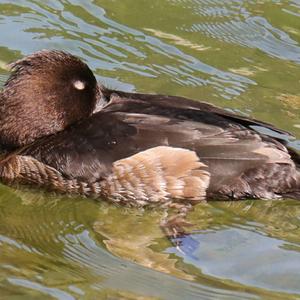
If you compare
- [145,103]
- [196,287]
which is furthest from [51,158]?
[196,287]

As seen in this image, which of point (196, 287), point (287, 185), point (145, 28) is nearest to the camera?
point (196, 287)

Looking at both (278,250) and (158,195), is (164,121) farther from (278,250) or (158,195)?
(278,250)

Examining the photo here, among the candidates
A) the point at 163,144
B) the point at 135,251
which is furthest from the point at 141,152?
the point at 135,251

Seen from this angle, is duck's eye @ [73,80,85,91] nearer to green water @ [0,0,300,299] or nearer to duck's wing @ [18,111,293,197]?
duck's wing @ [18,111,293,197]

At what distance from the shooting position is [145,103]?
246 inches

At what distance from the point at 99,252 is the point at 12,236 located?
21.3 inches

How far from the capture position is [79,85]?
6.29 m

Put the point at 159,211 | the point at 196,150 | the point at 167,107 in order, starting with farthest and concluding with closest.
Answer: the point at 167,107 → the point at 159,211 → the point at 196,150

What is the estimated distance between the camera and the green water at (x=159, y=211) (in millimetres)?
5184

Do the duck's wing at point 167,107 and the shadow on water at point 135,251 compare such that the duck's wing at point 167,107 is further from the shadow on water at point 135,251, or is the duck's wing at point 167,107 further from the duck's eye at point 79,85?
the shadow on water at point 135,251

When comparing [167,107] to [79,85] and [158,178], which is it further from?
[79,85]

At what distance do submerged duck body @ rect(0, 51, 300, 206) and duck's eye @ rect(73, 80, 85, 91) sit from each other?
54 mm

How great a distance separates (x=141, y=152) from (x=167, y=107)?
1.42ft

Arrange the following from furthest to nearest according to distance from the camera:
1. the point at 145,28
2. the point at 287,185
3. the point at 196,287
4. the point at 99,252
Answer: the point at 145,28 → the point at 287,185 → the point at 99,252 → the point at 196,287
